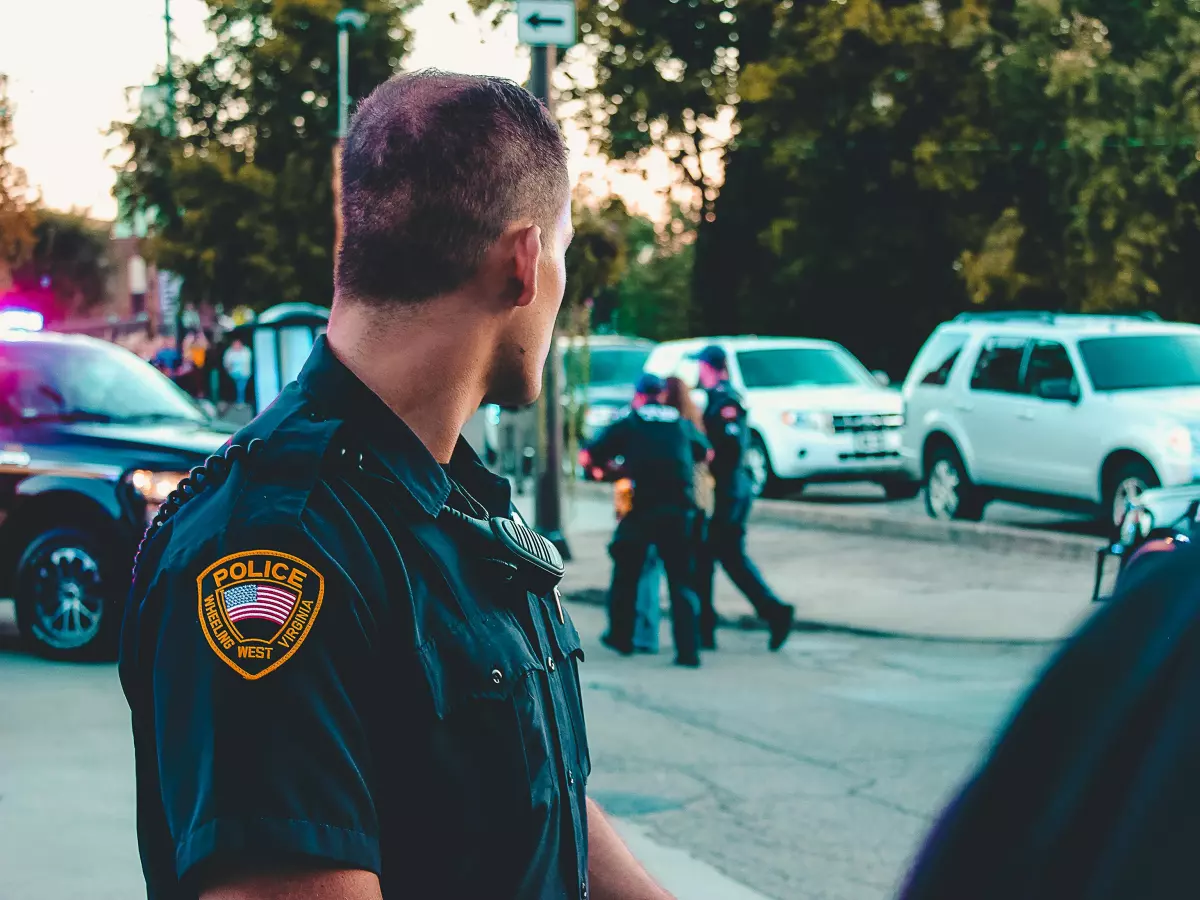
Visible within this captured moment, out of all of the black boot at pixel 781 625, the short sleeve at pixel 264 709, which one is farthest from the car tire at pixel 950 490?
the short sleeve at pixel 264 709

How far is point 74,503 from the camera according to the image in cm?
940

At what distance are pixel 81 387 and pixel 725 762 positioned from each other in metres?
4.88

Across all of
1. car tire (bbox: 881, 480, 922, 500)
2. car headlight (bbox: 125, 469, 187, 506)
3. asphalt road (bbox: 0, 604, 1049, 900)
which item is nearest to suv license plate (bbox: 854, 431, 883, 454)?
car tire (bbox: 881, 480, 922, 500)

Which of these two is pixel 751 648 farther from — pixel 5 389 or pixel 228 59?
pixel 228 59

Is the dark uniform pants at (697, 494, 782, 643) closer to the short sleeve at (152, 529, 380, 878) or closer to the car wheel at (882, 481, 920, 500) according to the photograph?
the short sleeve at (152, 529, 380, 878)

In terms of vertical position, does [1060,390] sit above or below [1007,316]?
below

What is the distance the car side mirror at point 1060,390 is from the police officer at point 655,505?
19.6 feet

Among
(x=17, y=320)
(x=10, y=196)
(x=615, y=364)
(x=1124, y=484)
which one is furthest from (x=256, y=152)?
(x=17, y=320)

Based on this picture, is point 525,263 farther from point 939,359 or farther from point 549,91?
point 939,359

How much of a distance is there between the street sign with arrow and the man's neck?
11.1 m

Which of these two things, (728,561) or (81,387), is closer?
(81,387)

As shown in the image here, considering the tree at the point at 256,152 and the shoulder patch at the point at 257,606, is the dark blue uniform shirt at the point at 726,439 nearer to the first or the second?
the shoulder patch at the point at 257,606

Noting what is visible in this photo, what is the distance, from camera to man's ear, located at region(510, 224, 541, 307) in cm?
178

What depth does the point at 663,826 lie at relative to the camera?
6.09 meters
